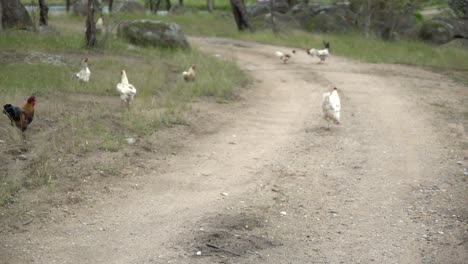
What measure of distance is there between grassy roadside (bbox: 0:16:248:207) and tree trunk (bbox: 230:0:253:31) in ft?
33.2

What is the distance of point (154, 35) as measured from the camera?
21500mm

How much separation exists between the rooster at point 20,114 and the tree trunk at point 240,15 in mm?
22098

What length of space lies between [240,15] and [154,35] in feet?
35.0

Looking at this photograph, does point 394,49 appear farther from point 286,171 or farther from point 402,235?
point 402,235

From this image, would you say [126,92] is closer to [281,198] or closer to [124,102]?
[124,102]

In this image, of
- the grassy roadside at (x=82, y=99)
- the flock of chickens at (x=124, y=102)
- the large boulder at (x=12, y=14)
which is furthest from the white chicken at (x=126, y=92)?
the large boulder at (x=12, y=14)

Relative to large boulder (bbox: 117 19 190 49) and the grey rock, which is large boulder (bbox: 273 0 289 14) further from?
large boulder (bbox: 117 19 190 49)

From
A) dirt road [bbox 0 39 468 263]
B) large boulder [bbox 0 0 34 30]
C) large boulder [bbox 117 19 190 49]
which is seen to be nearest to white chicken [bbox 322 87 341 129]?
dirt road [bbox 0 39 468 263]

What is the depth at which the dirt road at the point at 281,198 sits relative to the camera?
22.0 ft

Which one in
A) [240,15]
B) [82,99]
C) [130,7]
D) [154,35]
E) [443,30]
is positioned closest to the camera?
[82,99]

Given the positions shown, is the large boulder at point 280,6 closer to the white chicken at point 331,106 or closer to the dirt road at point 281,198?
the dirt road at point 281,198

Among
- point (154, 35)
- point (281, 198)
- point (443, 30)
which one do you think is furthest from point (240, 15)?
point (281, 198)

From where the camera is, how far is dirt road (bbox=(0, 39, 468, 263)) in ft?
22.0

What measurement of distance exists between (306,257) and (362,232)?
3.22 feet
